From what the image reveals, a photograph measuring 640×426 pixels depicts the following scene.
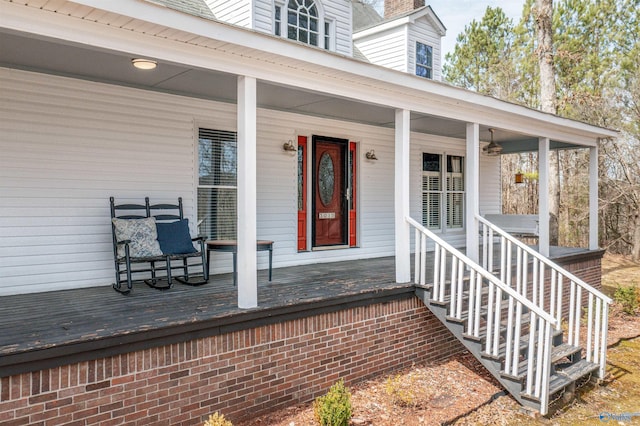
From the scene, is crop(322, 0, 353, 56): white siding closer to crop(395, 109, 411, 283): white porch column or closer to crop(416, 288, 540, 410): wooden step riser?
crop(395, 109, 411, 283): white porch column

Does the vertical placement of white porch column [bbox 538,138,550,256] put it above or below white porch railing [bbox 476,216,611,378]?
above

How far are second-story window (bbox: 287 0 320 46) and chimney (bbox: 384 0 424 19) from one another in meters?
2.62

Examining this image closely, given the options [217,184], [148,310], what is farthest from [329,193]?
Result: [148,310]

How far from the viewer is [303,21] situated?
711cm

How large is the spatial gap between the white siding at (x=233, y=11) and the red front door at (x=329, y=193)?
1.93 metres

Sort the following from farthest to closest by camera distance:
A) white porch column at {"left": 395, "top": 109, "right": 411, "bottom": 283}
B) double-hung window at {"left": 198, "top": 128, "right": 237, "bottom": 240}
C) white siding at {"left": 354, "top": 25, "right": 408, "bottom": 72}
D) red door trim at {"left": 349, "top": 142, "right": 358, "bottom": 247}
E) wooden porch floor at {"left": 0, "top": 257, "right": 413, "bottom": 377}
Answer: white siding at {"left": 354, "top": 25, "right": 408, "bottom": 72} → red door trim at {"left": 349, "top": 142, "right": 358, "bottom": 247} → double-hung window at {"left": 198, "top": 128, "right": 237, "bottom": 240} → white porch column at {"left": 395, "top": 109, "right": 411, "bottom": 283} → wooden porch floor at {"left": 0, "top": 257, "right": 413, "bottom": 377}

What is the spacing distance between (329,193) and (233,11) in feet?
9.64

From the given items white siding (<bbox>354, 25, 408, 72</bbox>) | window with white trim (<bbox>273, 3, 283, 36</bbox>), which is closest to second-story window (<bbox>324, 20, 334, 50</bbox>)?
window with white trim (<bbox>273, 3, 283, 36</bbox>)

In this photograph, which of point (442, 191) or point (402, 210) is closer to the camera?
point (402, 210)

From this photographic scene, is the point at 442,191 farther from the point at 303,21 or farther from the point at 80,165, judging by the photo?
the point at 80,165

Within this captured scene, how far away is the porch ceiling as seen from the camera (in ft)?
12.4

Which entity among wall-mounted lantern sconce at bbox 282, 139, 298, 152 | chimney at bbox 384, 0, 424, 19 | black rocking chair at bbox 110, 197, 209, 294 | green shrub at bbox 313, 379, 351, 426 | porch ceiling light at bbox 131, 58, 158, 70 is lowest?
green shrub at bbox 313, 379, 351, 426

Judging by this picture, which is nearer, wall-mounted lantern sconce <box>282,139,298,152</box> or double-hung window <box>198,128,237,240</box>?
double-hung window <box>198,128,237,240</box>

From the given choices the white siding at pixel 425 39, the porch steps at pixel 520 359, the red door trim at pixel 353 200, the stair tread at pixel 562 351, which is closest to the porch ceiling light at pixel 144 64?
the porch steps at pixel 520 359
